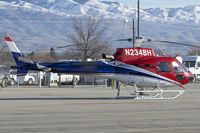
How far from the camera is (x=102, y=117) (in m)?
23.3

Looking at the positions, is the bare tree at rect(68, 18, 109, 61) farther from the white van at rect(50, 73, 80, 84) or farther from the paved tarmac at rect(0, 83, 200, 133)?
the paved tarmac at rect(0, 83, 200, 133)

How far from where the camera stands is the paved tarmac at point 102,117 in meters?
19.6

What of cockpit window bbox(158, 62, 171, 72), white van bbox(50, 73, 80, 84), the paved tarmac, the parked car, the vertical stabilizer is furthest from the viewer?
white van bbox(50, 73, 80, 84)

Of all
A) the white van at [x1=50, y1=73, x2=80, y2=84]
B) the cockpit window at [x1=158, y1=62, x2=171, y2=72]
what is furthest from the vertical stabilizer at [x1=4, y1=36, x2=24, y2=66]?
the white van at [x1=50, y1=73, x2=80, y2=84]

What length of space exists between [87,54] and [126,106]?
2187 inches

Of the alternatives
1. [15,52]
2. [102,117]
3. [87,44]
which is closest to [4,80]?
Result: [15,52]

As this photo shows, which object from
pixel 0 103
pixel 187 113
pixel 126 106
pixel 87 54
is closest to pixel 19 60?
pixel 0 103

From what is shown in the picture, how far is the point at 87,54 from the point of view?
84.1 m

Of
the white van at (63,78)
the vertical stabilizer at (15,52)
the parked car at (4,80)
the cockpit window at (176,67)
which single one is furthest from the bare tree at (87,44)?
the cockpit window at (176,67)

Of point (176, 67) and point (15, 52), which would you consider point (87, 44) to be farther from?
point (176, 67)

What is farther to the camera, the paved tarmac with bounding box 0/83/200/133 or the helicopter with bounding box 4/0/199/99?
the helicopter with bounding box 4/0/199/99

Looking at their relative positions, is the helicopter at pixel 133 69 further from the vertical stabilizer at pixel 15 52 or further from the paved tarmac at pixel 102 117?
the paved tarmac at pixel 102 117

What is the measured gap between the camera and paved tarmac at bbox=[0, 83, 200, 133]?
19578mm

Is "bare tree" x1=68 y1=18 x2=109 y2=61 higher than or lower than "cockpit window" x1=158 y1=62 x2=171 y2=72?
higher
